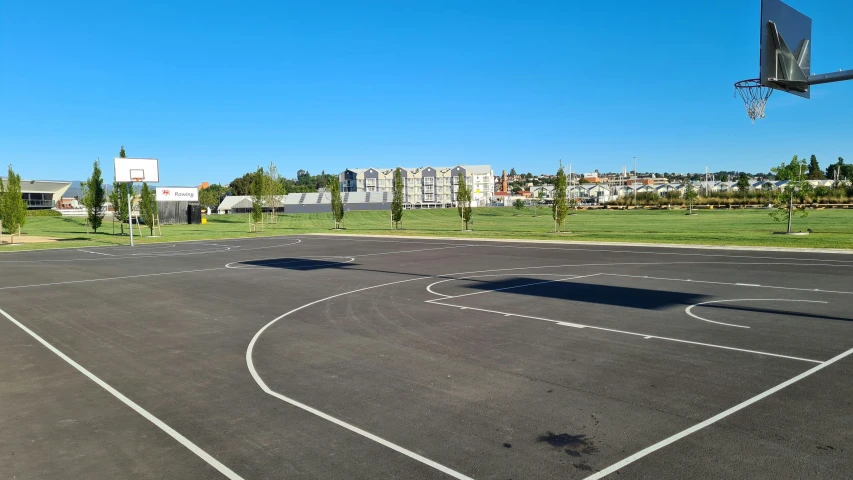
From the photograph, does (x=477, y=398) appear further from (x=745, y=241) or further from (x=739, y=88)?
(x=745, y=241)

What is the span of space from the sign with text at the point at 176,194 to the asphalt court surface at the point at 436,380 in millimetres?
58112

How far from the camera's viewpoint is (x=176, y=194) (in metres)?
73.8

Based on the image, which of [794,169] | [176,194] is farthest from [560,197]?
[176,194]

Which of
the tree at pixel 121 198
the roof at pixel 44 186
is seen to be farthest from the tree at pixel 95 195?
the roof at pixel 44 186

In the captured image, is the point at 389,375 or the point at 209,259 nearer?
the point at 389,375

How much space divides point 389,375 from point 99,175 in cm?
5031

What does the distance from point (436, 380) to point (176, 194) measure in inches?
2880

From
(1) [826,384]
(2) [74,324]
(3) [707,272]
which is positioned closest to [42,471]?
→ (2) [74,324]

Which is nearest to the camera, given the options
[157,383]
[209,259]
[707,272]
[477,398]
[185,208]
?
[477,398]

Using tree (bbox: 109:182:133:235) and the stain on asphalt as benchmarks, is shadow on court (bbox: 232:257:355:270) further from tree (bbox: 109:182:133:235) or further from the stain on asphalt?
tree (bbox: 109:182:133:235)

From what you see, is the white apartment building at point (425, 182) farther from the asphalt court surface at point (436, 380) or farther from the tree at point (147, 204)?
the asphalt court surface at point (436, 380)

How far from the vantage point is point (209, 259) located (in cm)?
2925

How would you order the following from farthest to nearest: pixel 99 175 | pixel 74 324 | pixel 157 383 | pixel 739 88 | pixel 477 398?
pixel 99 175
pixel 74 324
pixel 739 88
pixel 157 383
pixel 477 398

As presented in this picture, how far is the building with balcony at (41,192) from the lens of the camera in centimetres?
10925
